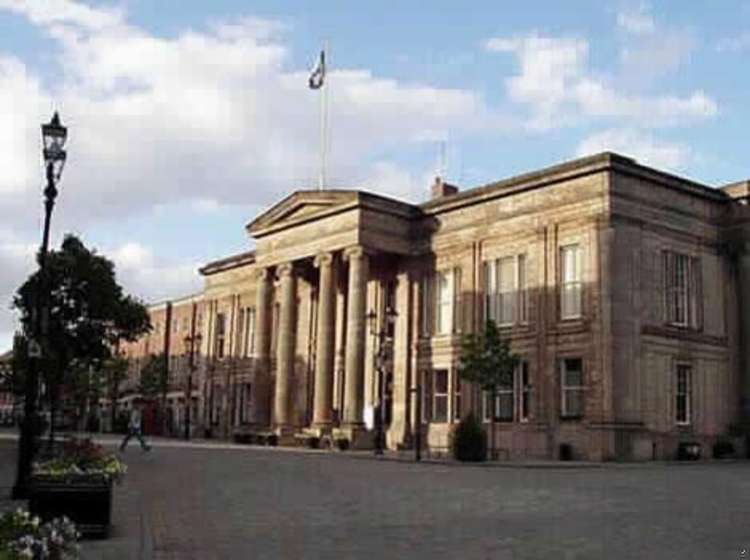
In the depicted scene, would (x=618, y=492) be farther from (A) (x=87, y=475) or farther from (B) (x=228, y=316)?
(B) (x=228, y=316)

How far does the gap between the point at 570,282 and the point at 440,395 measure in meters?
10.4

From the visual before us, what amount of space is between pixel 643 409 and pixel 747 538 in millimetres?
31002

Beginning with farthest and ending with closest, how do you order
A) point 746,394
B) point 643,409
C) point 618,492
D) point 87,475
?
point 746,394 → point 643,409 → point 618,492 → point 87,475

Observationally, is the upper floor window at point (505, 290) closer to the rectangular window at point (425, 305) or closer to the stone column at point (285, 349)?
the rectangular window at point (425, 305)

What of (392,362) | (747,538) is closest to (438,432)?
(392,362)

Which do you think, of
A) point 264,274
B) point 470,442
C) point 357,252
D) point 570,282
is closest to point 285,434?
point 264,274

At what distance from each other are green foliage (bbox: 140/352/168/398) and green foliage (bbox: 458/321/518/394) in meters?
45.6

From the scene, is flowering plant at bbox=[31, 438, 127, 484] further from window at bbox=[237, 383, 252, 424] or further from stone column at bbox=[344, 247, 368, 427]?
window at bbox=[237, 383, 252, 424]

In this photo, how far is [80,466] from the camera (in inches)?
582

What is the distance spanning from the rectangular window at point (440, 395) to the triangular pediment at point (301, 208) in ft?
33.4

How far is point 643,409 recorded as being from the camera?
44344mm

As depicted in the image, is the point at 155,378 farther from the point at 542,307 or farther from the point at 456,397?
the point at 542,307

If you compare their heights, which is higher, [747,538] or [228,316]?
[228,316]

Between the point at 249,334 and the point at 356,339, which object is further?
the point at 249,334
